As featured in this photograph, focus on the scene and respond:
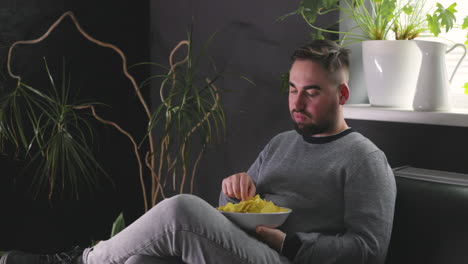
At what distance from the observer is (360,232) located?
182 centimetres

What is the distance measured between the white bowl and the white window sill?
0.61m

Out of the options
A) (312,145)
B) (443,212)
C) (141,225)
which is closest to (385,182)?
(443,212)

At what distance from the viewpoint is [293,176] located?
2.12 metres

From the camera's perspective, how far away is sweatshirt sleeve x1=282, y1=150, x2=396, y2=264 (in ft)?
5.92

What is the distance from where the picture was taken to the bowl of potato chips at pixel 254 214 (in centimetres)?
183

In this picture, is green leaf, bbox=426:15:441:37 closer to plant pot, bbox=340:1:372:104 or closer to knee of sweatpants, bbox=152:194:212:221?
plant pot, bbox=340:1:372:104

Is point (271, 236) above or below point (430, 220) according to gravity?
below

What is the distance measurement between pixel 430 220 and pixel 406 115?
458 mm

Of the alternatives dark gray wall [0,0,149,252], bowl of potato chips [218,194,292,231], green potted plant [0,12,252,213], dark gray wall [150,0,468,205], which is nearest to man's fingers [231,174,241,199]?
bowl of potato chips [218,194,292,231]

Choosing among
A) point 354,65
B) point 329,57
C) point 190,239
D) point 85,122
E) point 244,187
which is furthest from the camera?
point 85,122

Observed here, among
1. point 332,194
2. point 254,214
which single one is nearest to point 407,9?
point 332,194

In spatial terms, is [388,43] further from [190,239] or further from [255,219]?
[190,239]

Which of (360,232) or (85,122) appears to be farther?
(85,122)

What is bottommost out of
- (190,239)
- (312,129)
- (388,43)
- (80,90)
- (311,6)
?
(190,239)
